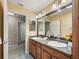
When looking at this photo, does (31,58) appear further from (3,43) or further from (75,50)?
(75,50)

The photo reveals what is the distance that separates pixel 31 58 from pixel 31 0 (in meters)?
2.41

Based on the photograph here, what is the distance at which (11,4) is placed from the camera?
4.30m

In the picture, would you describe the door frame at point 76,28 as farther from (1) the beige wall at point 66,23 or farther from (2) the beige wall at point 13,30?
(2) the beige wall at point 13,30

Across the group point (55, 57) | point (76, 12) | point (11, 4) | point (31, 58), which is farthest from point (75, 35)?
point (11, 4)

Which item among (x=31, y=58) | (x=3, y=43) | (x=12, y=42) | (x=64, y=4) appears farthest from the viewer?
(x=12, y=42)

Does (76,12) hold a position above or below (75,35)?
above

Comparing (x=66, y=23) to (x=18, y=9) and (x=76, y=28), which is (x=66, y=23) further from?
(x=18, y=9)

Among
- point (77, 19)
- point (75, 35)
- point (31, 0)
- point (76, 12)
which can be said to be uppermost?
point (31, 0)

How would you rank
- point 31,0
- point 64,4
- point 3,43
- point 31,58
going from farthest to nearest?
point 31,58
point 31,0
point 64,4
point 3,43

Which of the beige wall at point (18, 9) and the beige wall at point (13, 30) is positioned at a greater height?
the beige wall at point (18, 9)

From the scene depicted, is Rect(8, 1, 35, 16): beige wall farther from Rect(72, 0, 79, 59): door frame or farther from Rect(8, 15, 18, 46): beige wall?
Rect(72, 0, 79, 59): door frame

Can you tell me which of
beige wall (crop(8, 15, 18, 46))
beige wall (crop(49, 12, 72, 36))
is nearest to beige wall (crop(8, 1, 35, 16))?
beige wall (crop(49, 12, 72, 36))

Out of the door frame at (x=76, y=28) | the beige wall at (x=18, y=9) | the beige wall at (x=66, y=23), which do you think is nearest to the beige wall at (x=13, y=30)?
the beige wall at (x=18, y=9)

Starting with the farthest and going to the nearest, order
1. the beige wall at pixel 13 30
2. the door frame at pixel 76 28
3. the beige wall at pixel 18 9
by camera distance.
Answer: the beige wall at pixel 13 30, the beige wall at pixel 18 9, the door frame at pixel 76 28
